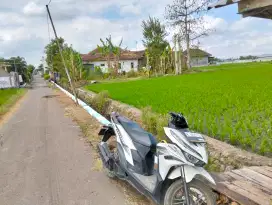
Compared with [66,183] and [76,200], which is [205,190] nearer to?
[76,200]

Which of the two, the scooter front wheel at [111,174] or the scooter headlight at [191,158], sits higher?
the scooter headlight at [191,158]

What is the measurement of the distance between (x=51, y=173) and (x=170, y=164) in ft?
8.27

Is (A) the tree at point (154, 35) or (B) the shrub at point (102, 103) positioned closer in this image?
(B) the shrub at point (102, 103)

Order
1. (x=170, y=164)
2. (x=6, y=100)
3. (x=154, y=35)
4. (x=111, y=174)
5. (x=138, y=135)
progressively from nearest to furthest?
(x=170, y=164) < (x=138, y=135) < (x=111, y=174) < (x=6, y=100) < (x=154, y=35)

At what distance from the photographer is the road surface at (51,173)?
3.56 m

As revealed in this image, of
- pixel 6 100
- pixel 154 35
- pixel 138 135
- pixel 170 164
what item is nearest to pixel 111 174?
pixel 138 135

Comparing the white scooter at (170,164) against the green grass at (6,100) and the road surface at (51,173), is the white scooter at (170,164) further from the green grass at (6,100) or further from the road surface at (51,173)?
the green grass at (6,100)

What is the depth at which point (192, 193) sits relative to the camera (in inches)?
111

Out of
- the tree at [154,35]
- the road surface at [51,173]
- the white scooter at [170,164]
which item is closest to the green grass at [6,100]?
the road surface at [51,173]

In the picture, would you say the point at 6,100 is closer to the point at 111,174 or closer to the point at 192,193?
the point at 111,174

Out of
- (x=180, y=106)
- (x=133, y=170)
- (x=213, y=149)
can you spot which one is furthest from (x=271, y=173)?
(x=180, y=106)

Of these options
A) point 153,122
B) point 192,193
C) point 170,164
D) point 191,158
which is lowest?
point 192,193

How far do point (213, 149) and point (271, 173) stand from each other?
919 millimetres

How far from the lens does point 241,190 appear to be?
9.27 feet
